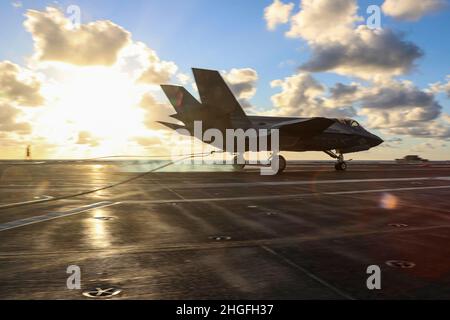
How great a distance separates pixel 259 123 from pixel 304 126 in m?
3.64

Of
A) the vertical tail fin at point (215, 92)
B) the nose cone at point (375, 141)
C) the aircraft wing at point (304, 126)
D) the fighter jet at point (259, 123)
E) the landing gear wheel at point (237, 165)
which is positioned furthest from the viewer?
the nose cone at point (375, 141)

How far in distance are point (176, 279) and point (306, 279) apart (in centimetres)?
170

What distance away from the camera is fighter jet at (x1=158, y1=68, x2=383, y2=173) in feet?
91.4

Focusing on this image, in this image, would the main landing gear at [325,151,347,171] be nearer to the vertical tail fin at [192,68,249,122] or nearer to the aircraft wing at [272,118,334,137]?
the aircraft wing at [272,118,334,137]

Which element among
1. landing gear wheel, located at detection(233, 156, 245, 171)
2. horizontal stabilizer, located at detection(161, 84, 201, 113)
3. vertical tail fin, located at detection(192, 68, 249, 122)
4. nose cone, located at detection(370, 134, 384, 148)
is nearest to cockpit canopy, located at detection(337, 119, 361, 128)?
nose cone, located at detection(370, 134, 384, 148)

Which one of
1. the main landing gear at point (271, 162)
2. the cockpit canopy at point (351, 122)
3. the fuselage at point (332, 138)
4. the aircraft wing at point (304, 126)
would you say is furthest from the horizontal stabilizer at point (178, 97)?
the cockpit canopy at point (351, 122)

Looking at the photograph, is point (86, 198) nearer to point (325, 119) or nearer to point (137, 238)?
point (137, 238)

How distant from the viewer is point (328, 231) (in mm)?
8234

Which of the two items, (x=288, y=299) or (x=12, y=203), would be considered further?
(x=12, y=203)

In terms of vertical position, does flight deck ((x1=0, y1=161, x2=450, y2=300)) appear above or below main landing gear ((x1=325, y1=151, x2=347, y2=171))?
below

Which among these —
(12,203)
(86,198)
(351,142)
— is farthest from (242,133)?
(12,203)

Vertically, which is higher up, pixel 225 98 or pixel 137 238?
pixel 225 98

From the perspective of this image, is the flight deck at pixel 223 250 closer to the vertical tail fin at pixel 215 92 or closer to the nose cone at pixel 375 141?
the vertical tail fin at pixel 215 92

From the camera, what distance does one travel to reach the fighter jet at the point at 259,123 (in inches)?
1097
